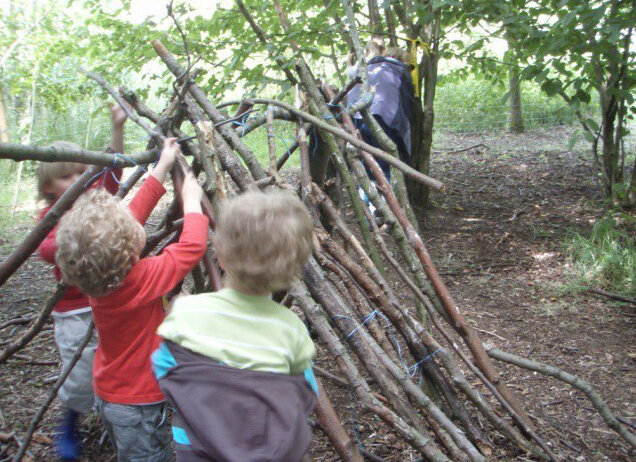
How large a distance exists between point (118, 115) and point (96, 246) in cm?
100

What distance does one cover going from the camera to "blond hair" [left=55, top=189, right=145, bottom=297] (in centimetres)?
154

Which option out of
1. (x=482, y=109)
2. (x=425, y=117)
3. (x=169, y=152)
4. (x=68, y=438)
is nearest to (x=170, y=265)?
(x=169, y=152)

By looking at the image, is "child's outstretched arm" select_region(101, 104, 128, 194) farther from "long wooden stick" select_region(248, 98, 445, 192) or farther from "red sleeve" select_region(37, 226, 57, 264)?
"long wooden stick" select_region(248, 98, 445, 192)

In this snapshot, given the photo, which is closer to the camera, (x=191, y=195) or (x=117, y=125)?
(x=191, y=195)

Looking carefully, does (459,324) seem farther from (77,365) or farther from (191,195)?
(77,365)

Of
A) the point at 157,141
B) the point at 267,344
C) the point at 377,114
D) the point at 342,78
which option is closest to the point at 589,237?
the point at 377,114

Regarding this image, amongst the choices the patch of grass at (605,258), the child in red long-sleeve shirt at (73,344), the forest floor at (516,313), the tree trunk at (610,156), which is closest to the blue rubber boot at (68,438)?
the child in red long-sleeve shirt at (73,344)

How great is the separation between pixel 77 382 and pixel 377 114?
10.2 feet

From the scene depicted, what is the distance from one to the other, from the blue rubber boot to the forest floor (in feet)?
0.39

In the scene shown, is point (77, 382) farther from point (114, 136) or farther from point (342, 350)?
point (342, 350)

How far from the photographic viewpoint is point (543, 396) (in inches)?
110

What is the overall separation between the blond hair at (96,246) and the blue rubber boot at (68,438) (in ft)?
3.55

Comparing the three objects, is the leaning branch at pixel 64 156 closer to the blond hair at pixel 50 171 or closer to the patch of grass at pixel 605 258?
the blond hair at pixel 50 171

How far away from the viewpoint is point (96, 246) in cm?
154
